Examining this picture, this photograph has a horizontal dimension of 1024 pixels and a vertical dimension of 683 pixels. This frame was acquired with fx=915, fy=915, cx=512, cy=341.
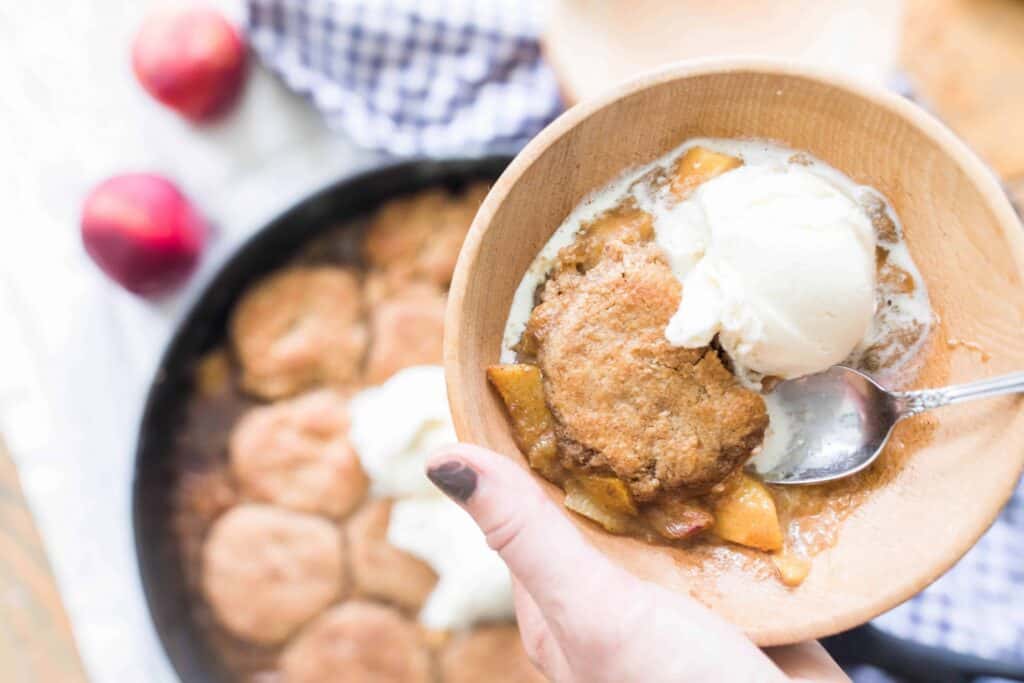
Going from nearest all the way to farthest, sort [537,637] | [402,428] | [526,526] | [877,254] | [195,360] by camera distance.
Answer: [526,526]
[877,254]
[537,637]
[402,428]
[195,360]

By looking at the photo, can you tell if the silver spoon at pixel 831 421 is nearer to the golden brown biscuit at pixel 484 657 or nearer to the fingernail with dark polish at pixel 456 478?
the fingernail with dark polish at pixel 456 478

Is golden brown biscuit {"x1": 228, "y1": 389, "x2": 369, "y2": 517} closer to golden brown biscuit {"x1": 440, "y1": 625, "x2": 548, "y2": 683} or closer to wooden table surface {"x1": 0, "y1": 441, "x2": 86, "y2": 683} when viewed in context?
golden brown biscuit {"x1": 440, "y1": 625, "x2": 548, "y2": 683}

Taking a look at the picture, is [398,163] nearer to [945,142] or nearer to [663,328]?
[663,328]

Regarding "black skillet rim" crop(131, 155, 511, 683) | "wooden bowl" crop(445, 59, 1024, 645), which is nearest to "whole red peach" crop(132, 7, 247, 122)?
"black skillet rim" crop(131, 155, 511, 683)

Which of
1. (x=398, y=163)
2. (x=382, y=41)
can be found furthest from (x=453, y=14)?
(x=398, y=163)

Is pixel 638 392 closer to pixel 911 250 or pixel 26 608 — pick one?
pixel 911 250

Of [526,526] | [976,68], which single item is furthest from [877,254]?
[976,68]
